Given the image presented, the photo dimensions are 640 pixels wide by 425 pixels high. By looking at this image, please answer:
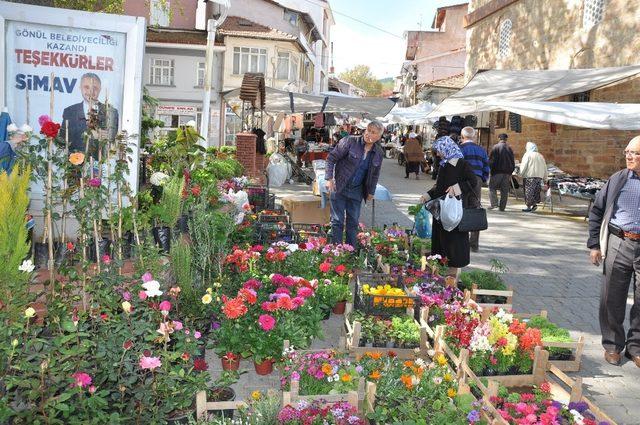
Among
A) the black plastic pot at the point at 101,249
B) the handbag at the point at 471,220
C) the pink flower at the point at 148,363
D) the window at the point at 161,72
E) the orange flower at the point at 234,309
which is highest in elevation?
the window at the point at 161,72

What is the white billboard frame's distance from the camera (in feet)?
17.2

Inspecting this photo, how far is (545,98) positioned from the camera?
41.6ft

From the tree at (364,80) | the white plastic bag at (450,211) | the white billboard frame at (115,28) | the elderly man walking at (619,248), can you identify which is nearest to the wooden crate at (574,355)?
the elderly man walking at (619,248)

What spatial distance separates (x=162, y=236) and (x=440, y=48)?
Result: 51822 mm

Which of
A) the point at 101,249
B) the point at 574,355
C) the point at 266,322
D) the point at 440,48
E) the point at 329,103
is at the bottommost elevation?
the point at 574,355

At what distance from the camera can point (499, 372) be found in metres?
4.57

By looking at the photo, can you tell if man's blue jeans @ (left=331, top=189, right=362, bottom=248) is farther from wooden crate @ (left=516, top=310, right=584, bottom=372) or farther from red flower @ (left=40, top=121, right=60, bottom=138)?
red flower @ (left=40, top=121, right=60, bottom=138)

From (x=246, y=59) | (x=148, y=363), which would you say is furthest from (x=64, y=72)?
(x=246, y=59)

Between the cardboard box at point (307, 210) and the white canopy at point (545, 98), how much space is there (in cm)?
381

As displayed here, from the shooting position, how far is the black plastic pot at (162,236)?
5.93m

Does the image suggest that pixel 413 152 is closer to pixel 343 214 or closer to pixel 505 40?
pixel 505 40

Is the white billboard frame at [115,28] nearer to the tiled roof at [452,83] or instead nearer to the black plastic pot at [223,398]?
the black plastic pot at [223,398]

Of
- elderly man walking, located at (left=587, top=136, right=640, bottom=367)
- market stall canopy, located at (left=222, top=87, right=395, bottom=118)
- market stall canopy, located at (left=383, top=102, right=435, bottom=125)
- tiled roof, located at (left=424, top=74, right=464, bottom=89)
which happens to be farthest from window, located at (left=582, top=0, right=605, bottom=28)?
tiled roof, located at (left=424, top=74, right=464, bottom=89)

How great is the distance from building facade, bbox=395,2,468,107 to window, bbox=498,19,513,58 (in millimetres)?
24668
